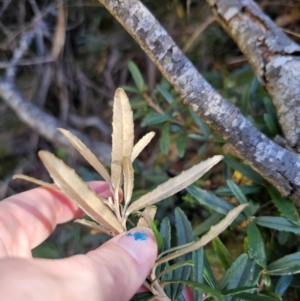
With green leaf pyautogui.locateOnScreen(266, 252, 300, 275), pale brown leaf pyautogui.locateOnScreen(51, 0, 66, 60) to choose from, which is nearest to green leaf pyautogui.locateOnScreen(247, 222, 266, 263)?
green leaf pyautogui.locateOnScreen(266, 252, 300, 275)

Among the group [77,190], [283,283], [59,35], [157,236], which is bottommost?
[283,283]

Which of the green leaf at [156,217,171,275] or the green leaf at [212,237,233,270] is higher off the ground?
the green leaf at [156,217,171,275]

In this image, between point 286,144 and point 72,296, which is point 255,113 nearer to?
point 286,144

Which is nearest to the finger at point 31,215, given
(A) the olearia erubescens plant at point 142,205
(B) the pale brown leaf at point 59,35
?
(A) the olearia erubescens plant at point 142,205

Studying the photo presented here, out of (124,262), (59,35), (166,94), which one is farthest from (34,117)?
(124,262)

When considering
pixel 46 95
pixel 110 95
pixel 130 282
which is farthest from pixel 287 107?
pixel 46 95

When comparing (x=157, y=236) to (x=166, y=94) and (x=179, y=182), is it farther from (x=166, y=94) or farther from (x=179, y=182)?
(x=166, y=94)

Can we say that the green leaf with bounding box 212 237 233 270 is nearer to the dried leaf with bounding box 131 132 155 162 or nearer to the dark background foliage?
the dried leaf with bounding box 131 132 155 162
